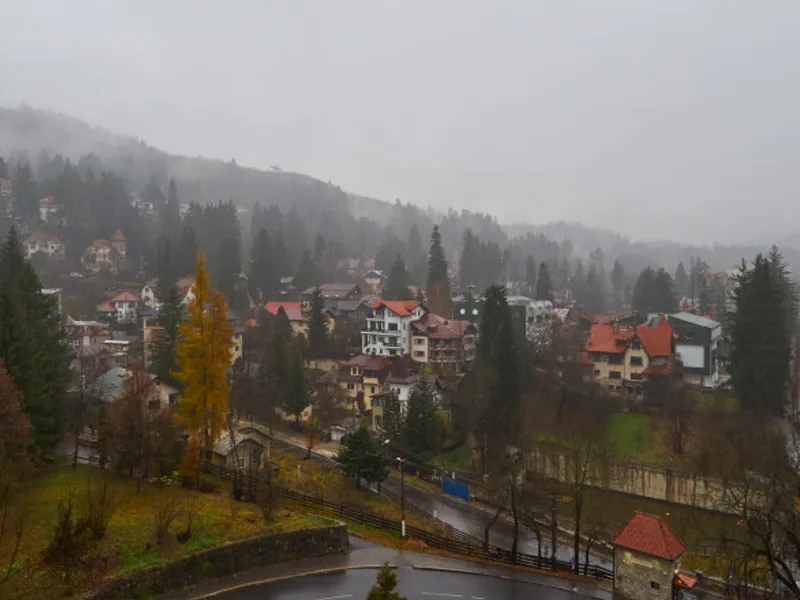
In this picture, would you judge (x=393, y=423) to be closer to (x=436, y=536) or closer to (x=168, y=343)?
(x=436, y=536)

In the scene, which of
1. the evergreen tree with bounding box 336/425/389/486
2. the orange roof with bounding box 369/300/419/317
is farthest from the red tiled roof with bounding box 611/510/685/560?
the orange roof with bounding box 369/300/419/317

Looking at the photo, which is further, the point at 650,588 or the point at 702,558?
the point at 702,558

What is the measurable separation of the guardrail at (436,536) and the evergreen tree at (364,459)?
3.36 meters

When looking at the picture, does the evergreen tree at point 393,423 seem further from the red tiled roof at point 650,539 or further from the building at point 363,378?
the red tiled roof at point 650,539

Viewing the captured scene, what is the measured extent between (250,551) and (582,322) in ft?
191

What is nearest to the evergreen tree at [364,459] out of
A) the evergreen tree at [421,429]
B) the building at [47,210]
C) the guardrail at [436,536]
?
the guardrail at [436,536]

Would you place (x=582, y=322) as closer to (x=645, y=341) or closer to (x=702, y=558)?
(x=645, y=341)

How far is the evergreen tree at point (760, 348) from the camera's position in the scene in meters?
42.1

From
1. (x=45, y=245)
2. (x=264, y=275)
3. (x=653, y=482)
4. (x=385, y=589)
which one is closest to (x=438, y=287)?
(x=264, y=275)

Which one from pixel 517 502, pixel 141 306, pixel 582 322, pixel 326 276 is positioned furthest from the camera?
pixel 326 276

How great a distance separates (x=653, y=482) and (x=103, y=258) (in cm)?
8930

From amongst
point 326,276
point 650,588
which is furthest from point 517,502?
point 326,276

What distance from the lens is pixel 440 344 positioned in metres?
61.7

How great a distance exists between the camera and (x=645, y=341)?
52062 millimetres
